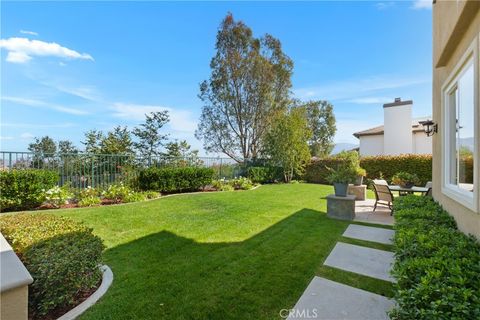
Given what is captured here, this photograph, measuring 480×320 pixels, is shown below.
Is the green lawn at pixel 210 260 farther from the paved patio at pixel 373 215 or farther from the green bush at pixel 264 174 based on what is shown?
the green bush at pixel 264 174

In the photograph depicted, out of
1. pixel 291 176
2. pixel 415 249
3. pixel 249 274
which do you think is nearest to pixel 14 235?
pixel 249 274

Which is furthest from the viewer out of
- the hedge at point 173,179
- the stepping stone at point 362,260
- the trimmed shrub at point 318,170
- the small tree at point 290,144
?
the trimmed shrub at point 318,170

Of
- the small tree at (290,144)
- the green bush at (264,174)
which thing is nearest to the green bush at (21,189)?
the green bush at (264,174)

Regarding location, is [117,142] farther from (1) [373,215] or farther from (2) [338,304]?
(2) [338,304]

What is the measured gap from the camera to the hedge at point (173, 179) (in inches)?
378

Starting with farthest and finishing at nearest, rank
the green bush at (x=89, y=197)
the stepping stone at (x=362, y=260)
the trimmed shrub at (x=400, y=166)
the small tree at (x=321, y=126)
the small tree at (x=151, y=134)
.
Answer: the small tree at (x=321, y=126), the small tree at (x=151, y=134), the trimmed shrub at (x=400, y=166), the green bush at (x=89, y=197), the stepping stone at (x=362, y=260)

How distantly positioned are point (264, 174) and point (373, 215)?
9162 mm

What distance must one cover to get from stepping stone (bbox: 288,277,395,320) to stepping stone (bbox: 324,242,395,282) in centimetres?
56

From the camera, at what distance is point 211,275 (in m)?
3.16

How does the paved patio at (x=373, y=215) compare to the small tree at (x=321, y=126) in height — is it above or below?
below

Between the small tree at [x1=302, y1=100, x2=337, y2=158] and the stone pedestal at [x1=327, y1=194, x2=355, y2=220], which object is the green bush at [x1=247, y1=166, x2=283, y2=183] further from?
the small tree at [x1=302, y1=100, x2=337, y2=158]

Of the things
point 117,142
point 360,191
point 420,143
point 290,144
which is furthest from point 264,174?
point 420,143

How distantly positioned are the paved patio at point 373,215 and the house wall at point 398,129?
13731mm

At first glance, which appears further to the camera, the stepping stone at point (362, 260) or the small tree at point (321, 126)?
the small tree at point (321, 126)
